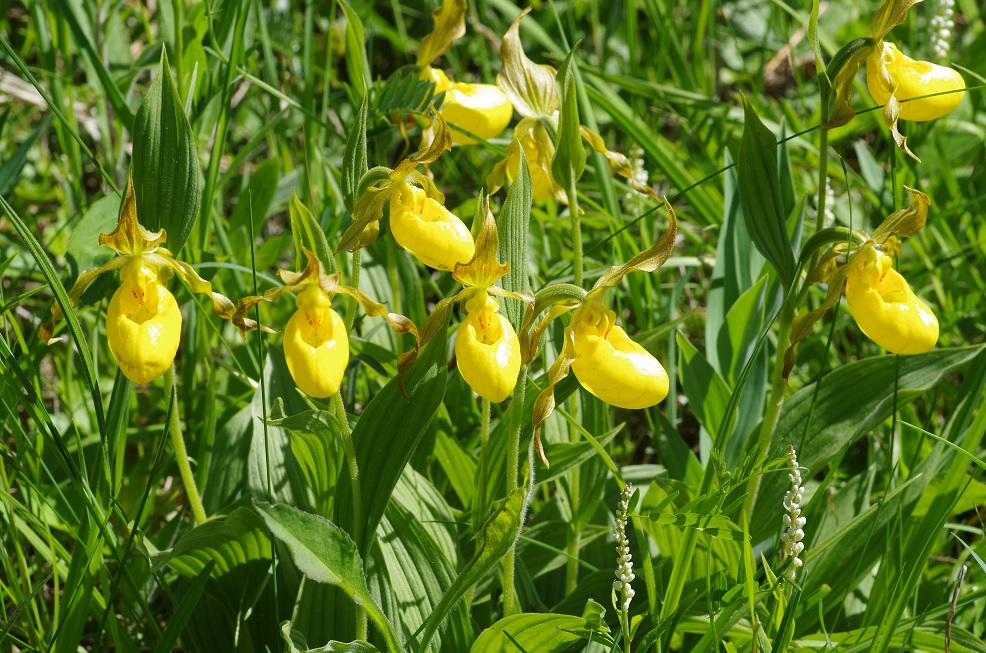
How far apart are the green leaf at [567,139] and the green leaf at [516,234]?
0.13m

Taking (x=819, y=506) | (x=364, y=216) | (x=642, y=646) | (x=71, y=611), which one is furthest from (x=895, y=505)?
(x=71, y=611)

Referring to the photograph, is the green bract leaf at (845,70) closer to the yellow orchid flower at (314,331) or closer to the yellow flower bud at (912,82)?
the yellow flower bud at (912,82)

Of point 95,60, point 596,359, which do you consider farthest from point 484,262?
point 95,60

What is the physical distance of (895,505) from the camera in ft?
4.46

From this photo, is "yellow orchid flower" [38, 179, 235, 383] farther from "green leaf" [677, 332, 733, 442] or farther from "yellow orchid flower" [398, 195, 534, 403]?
"green leaf" [677, 332, 733, 442]

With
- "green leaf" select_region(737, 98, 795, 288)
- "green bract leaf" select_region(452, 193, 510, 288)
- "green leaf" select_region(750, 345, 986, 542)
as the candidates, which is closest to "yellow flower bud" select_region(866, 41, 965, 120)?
"green leaf" select_region(737, 98, 795, 288)

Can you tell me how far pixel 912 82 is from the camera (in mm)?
1240

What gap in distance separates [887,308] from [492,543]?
642mm

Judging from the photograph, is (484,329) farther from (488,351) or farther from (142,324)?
(142,324)

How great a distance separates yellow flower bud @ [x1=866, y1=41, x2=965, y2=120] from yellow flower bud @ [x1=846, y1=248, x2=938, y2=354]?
0.23 metres

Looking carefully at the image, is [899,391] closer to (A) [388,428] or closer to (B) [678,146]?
(A) [388,428]

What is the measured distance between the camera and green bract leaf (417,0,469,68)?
5.09ft

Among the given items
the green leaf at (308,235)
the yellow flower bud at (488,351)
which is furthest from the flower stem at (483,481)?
the green leaf at (308,235)

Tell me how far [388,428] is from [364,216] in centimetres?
27
